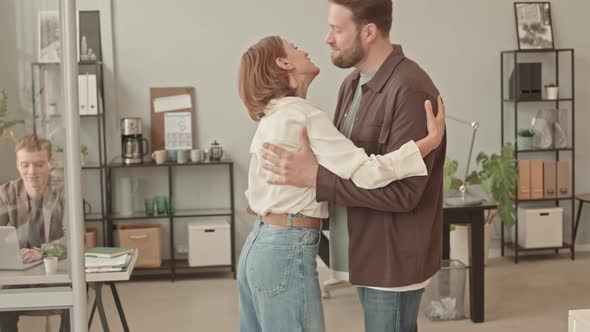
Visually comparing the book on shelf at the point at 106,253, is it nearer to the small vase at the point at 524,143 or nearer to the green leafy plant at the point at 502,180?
the green leafy plant at the point at 502,180

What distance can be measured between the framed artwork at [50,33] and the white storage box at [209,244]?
457cm

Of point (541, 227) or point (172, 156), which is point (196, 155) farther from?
point (541, 227)

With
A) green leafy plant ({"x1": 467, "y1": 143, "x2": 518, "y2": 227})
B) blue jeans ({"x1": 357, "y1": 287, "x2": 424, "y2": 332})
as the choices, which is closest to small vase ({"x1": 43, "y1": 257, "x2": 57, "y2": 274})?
blue jeans ({"x1": 357, "y1": 287, "x2": 424, "y2": 332})

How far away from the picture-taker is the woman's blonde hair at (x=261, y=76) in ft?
8.91

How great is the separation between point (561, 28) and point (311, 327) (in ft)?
18.5

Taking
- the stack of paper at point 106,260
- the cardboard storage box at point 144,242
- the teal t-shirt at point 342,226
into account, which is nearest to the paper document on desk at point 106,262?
the stack of paper at point 106,260

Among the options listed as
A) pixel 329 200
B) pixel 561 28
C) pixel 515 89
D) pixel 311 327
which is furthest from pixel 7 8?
pixel 561 28

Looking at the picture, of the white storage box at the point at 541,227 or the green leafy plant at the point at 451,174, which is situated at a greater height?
the green leafy plant at the point at 451,174

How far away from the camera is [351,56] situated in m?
2.88

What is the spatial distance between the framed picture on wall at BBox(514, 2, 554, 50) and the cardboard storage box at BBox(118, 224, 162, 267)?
3.32 metres

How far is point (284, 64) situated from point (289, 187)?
378 mm

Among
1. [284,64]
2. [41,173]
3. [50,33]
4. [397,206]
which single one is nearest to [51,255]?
[41,173]

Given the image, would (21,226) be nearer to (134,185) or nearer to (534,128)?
(134,185)

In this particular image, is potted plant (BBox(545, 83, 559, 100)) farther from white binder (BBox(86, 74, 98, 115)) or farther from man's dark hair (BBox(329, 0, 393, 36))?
man's dark hair (BBox(329, 0, 393, 36))
